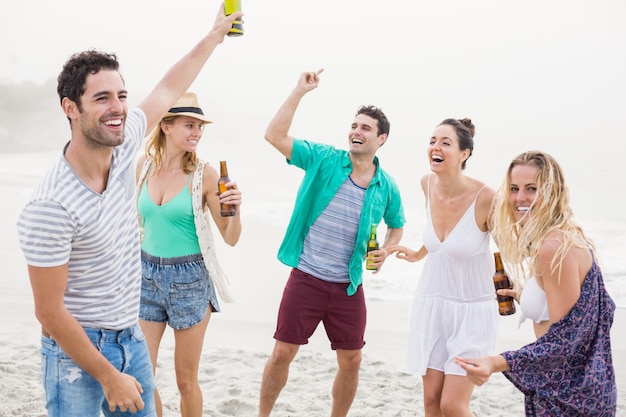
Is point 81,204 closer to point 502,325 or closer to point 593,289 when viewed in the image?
point 593,289

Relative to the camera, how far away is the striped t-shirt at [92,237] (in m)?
2.51

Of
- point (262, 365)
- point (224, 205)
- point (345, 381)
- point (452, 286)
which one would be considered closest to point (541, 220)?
point (452, 286)

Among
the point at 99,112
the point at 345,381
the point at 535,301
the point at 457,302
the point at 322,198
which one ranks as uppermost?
→ the point at 99,112

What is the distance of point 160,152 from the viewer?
4.51 meters

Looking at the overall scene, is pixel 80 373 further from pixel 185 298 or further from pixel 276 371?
pixel 276 371

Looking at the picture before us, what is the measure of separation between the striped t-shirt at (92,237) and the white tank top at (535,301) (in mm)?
1794

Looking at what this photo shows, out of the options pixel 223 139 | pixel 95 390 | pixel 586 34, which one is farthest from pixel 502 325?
pixel 586 34

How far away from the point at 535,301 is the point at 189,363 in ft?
6.85

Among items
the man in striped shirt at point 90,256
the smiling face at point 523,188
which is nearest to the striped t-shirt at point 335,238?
the smiling face at point 523,188

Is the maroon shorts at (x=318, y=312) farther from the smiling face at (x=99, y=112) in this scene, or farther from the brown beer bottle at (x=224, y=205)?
the smiling face at (x=99, y=112)

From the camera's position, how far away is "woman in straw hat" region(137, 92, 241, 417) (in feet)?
13.8

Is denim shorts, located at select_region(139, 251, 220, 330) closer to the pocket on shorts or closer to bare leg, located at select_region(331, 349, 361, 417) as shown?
the pocket on shorts

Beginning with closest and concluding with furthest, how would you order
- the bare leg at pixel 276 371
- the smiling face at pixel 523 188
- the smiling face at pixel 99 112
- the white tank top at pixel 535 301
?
the smiling face at pixel 99 112 → the white tank top at pixel 535 301 → the smiling face at pixel 523 188 → the bare leg at pixel 276 371

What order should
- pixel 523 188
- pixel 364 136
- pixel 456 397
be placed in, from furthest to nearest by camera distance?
pixel 364 136
pixel 456 397
pixel 523 188
